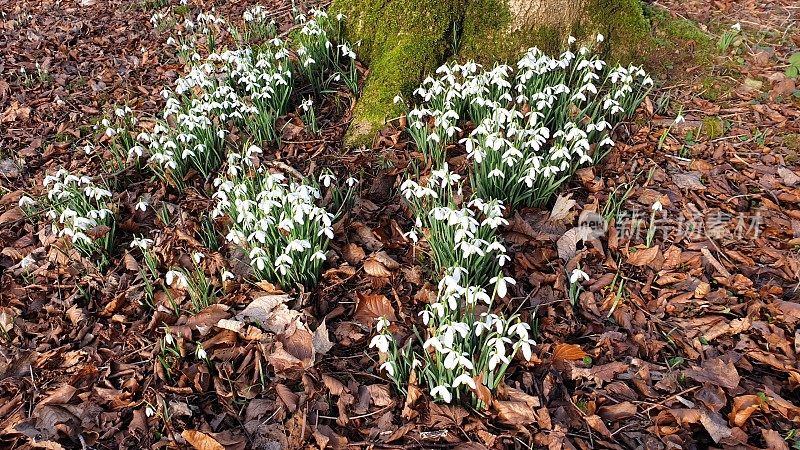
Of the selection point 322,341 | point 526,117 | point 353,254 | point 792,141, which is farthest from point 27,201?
point 792,141

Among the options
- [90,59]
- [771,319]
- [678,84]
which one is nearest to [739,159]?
[678,84]

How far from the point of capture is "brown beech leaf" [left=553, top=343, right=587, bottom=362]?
261 centimetres

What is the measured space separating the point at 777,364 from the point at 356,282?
203 cm

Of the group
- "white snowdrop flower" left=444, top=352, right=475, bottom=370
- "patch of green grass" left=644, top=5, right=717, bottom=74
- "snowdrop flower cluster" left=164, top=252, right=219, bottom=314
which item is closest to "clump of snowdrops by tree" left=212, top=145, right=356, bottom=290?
"snowdrop flower cluster" left=164, top=252, right=219, bottom=314

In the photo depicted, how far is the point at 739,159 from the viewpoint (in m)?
3.64

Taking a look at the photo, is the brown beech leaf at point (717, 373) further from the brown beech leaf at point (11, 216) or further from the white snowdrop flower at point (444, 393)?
the brown beech leaf at point (11, 216)

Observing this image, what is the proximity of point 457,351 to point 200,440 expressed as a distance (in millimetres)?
1130

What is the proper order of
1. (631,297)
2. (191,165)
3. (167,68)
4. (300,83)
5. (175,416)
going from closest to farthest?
(175,416) < (631,297) < (191,165) < (300,83) < (167,68)

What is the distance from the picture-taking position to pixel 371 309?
2898mm

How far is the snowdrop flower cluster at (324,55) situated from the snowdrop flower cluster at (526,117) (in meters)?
0.68

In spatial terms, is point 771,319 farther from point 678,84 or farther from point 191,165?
point 191,165

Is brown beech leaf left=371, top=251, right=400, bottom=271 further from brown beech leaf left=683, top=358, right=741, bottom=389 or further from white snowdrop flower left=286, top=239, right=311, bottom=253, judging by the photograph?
brown beech leaf left=683, top=358, right=741, bottom=389

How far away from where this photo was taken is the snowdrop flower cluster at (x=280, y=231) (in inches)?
111

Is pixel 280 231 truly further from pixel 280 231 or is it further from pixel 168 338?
pixel 168 338
